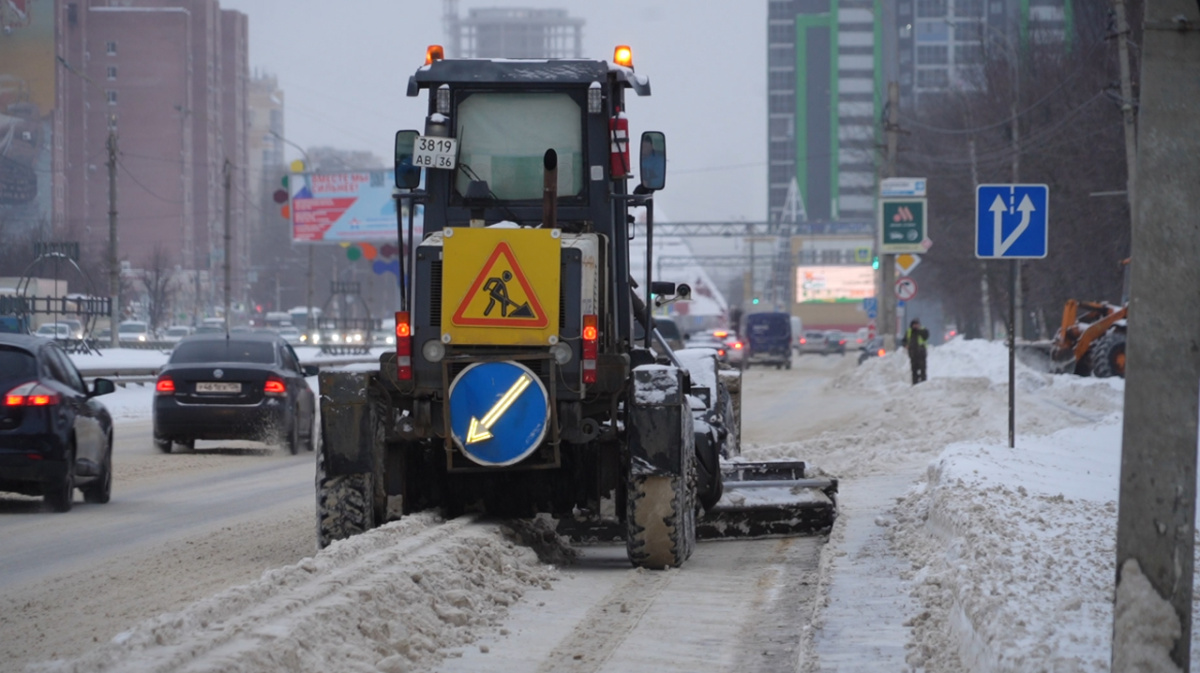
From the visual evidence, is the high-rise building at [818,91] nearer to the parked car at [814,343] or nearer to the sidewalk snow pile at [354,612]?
the parked car at [814,343]

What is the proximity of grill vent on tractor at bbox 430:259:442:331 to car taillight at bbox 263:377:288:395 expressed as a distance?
11151 mm

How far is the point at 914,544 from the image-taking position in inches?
407

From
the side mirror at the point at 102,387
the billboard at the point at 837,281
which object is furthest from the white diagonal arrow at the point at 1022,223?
the billboard at the point at 837,281

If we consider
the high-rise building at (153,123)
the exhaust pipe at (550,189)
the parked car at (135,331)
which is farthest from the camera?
the high-rise building at (153,123)

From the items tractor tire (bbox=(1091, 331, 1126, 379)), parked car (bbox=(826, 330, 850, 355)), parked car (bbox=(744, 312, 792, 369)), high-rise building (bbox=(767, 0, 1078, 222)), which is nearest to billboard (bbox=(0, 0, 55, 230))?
parked car (bbox=(744, 312, 792, 369))

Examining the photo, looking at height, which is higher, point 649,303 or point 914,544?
point 649,303

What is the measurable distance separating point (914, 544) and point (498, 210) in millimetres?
3425

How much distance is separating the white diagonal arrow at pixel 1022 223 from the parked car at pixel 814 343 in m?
73.0

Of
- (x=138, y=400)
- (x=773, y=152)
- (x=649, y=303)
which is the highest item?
(x=773, y=152)

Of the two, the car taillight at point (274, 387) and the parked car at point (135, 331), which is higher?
the car taillight at point (274, 387)

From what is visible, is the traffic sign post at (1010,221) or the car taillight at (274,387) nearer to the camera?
the traffic sign post at (1010,221)

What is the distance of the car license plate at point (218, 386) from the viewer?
19703mm

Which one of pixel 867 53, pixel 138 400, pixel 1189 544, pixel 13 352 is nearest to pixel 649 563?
pixel 1189 544

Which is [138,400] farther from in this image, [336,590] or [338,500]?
[336,590]
